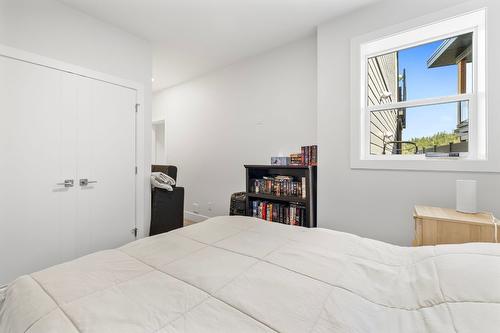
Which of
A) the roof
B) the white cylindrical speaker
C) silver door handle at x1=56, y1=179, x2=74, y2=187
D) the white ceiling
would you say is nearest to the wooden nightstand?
the white cylindrical speaker

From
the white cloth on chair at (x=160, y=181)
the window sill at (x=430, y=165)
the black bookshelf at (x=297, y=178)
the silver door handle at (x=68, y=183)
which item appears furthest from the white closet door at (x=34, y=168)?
the window sill at (x=430, y=165)

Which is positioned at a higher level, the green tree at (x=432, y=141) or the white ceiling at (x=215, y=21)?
the white ceiling at (x=215, y=21)

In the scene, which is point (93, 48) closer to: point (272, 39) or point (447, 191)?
point (272, 39)

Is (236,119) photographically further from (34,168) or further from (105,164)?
(34,168)

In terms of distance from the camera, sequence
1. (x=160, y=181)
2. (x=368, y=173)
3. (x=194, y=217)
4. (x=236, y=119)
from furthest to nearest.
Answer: (x=194, y=217), (x=236, y=119), (x=160, y=181), (x=368, y=173)

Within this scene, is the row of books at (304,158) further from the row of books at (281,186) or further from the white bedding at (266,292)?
the white bedding at (266,292)

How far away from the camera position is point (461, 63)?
6.69 feet

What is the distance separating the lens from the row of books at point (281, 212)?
2595 mm

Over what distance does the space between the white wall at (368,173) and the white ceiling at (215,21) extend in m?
0.26

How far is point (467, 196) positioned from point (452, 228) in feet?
1.00

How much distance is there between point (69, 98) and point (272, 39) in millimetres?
2428

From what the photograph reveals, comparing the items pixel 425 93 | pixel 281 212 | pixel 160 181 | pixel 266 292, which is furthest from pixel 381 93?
pixel 160 181

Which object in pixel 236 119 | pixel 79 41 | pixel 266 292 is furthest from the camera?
pixel 236 119

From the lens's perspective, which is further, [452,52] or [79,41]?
[79,41]
